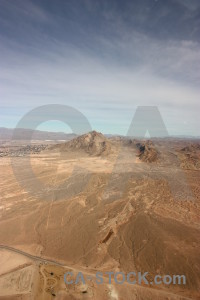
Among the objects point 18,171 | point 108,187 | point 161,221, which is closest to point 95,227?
point 161,221

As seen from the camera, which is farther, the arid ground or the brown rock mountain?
the brown rock mountain

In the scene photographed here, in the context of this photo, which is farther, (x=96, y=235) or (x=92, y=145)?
(x=92, y=145)

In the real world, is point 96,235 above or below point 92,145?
Result: below

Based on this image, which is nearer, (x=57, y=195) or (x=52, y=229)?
(x=52, y=229)

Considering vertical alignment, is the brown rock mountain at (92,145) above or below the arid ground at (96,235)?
above

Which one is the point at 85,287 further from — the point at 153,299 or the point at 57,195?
the point at 57,195

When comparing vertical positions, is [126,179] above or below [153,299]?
above

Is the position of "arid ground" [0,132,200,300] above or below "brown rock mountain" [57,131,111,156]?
below

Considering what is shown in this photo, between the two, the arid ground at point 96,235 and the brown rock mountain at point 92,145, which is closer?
the arid ground at point 96,235
